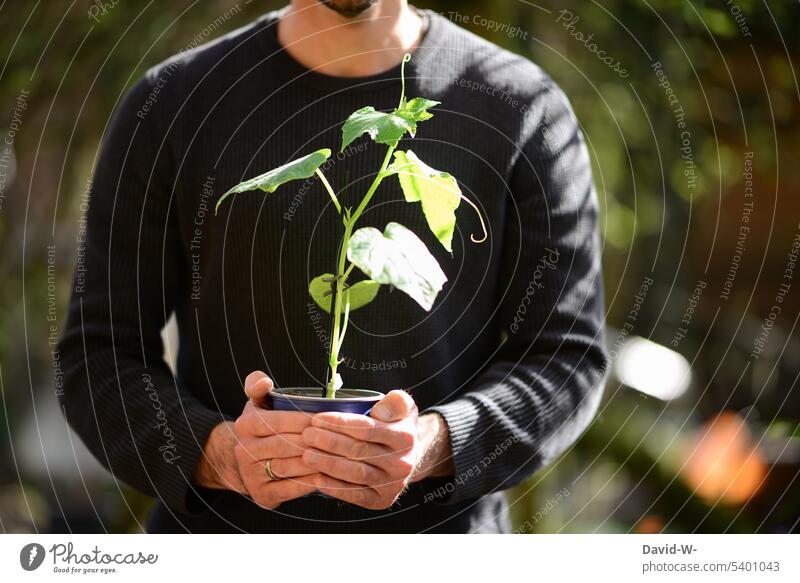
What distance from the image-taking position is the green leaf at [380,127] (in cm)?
58

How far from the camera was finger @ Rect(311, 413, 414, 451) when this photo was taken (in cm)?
62

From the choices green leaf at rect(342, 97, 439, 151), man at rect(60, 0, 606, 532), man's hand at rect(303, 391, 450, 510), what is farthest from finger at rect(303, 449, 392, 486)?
green leaf at rect(342, 97, 439, 151)

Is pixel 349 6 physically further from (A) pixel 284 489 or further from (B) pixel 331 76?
(A) pixel 284 489

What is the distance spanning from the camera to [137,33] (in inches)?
53.6

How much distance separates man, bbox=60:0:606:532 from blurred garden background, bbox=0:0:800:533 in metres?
0.26

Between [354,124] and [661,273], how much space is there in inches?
55.0

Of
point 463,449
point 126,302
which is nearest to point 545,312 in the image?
point 463,449

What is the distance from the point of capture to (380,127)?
59cm

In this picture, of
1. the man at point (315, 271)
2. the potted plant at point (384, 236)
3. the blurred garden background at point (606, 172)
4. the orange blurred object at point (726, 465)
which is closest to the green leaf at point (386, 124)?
the potted plant at point (384, 236)

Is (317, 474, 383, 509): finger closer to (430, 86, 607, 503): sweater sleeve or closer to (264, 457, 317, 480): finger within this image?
(264, 457, 317, 480): finger

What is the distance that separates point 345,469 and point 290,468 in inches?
1.6
